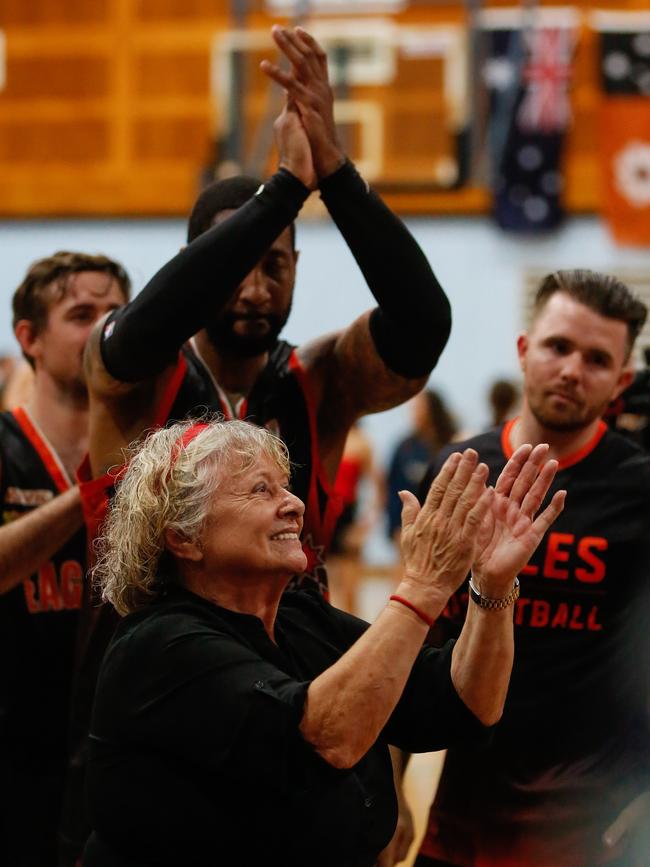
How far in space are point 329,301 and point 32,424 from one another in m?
9.81

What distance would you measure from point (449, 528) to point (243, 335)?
0.82 meters

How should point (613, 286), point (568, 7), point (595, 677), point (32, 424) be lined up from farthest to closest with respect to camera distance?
1. point (568, 7)
2. point (32, 424)
3. point (613, 286)
4. point (595, 677)

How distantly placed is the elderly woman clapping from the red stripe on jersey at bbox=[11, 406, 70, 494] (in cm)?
84

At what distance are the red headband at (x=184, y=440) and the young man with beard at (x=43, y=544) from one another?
0.69 m

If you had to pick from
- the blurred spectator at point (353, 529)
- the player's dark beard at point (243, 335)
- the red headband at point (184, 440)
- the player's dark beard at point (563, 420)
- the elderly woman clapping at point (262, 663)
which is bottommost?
the blurred spectator at point (353, 529)

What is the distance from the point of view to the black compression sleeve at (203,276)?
97.5 inches

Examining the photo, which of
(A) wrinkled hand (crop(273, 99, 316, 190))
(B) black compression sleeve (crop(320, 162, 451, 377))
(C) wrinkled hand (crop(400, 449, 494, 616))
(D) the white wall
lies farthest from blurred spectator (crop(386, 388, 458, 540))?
(C) wrinkled hand (crop(400, 449, 494, 616))

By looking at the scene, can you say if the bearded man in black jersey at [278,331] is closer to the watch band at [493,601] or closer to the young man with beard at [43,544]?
the young man with beard at [43,544]

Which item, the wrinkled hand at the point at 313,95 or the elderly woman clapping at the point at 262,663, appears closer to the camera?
the elderly woman clapping at the point at 262,663

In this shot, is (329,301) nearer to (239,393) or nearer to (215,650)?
(239,393)

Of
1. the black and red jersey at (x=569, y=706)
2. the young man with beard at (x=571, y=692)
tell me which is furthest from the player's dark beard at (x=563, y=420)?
the black and red jersey at (x=569, y=706)

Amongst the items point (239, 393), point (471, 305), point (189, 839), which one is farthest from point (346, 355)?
point (471, 305)

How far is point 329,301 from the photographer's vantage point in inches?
512

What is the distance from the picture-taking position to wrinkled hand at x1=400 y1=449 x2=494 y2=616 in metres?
2.13
